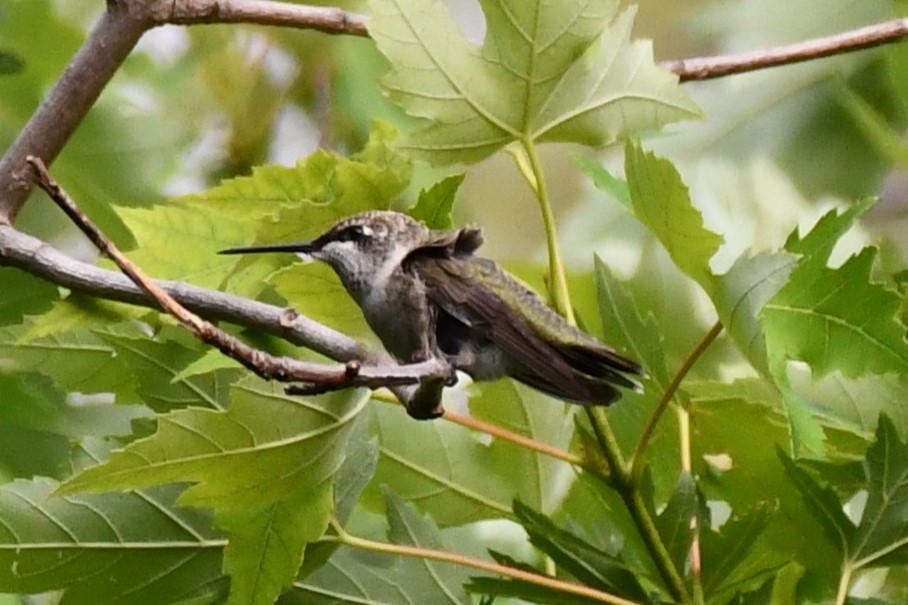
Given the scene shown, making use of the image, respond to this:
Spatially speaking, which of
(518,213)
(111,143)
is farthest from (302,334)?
(518,213)

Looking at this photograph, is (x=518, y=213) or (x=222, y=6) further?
(x=518, y=213)

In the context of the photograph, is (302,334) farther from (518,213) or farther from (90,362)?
(518,213)

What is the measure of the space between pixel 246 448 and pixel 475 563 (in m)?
0.11

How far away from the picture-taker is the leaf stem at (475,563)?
0.44m

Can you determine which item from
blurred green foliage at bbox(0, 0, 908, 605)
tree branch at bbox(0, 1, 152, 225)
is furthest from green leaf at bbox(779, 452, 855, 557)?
tree branch at bbox(0, 1, 152, 225)

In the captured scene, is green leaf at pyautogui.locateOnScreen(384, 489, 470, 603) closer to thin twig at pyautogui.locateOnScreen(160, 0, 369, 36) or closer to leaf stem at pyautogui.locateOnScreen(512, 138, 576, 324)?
leaf stem at pyautogui.locateOnScreen(512, 138, 576, 324)

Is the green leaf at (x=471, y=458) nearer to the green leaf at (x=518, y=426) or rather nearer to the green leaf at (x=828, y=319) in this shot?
the green leaf at (x=518, y=426)

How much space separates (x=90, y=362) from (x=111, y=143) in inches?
10.3

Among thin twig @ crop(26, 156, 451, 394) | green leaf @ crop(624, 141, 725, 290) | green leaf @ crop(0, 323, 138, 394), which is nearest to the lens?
thin twig @ crop(26, 156, 451, 394)

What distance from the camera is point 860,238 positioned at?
2.21ft

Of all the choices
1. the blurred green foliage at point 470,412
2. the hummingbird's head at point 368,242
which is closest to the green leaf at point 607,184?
the blurred green foliage at point 470,412

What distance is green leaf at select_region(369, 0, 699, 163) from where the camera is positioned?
453mm

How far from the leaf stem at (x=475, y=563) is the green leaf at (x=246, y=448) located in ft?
0.19

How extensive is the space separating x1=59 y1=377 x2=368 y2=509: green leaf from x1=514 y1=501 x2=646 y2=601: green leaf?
85mm
